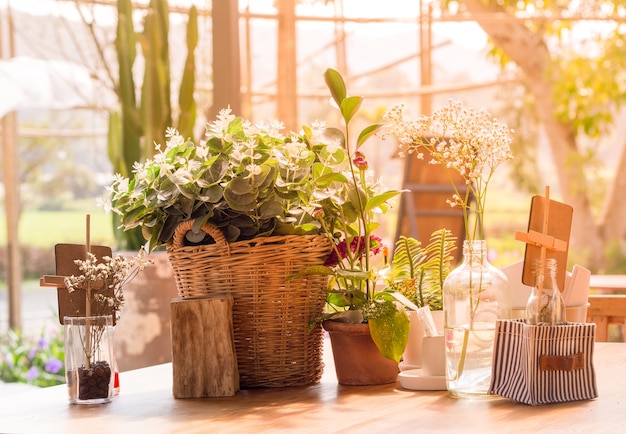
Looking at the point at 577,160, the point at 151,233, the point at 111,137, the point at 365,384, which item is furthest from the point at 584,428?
the point at 577,160

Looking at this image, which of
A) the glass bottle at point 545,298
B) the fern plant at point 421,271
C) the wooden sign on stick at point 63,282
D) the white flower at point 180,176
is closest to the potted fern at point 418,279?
the fern plant at point 421,271

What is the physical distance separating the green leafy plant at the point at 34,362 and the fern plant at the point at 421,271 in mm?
3082

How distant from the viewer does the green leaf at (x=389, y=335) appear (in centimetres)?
145

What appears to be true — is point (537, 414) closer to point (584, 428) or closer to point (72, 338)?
point (584, 428)

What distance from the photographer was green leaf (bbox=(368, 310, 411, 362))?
1.45 metres

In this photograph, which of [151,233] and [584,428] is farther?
[151,233]

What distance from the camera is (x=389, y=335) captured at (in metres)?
1.45

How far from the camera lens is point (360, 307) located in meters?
1.52

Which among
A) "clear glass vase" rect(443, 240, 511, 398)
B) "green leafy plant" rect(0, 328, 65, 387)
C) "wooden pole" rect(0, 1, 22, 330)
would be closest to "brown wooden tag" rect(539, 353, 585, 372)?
"clear glass vase" rect(443, 240, 511, 398)

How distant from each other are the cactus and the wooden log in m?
2.36

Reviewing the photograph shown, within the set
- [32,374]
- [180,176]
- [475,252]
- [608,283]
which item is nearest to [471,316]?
[475,252]

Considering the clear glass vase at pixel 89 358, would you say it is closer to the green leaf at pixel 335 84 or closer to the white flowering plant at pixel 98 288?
the white flowering plant at pixel 98 288

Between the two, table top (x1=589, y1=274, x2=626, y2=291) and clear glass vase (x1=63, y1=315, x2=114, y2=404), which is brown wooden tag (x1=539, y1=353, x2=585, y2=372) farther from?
table top (x1=589, y1=274, x2=626, y2=291)

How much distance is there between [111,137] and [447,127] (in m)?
3.05
